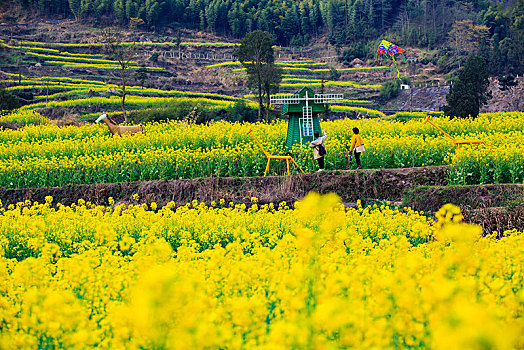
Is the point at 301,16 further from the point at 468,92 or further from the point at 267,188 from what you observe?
the point at 267,188

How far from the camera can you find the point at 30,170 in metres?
16.5

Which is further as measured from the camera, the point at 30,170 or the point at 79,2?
the point at 79,2

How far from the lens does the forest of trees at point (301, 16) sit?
79.2 meters

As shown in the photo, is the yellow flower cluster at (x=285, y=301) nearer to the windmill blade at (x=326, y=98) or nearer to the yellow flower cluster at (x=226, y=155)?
the yellow flower cluster at (x=226, y=155)

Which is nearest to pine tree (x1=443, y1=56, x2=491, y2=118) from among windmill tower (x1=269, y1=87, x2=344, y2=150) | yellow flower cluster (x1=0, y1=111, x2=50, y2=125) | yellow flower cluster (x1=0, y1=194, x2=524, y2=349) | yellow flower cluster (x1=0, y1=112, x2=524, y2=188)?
yellow flower cluster (x1=0, y1=112, x2=524, y2=188)

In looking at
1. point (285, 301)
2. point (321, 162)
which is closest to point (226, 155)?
point (321, 162)

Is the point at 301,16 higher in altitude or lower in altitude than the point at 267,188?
higher

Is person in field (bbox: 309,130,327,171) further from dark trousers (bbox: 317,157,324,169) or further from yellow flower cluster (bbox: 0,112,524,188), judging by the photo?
yellow flower cluster (bbox: 0,112,524,188)

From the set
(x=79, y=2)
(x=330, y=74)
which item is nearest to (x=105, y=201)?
(x=330, y=74)

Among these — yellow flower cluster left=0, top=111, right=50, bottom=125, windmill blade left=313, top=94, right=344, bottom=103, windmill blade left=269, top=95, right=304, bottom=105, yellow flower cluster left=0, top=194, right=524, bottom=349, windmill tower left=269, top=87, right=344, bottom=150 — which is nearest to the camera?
yellow flower cluster left=0, top=194, right=524, bottom=349

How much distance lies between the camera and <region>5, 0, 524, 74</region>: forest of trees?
79.2 m

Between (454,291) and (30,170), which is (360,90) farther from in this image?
(454,291)

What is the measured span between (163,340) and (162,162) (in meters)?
13.4

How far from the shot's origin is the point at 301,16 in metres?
87.9
